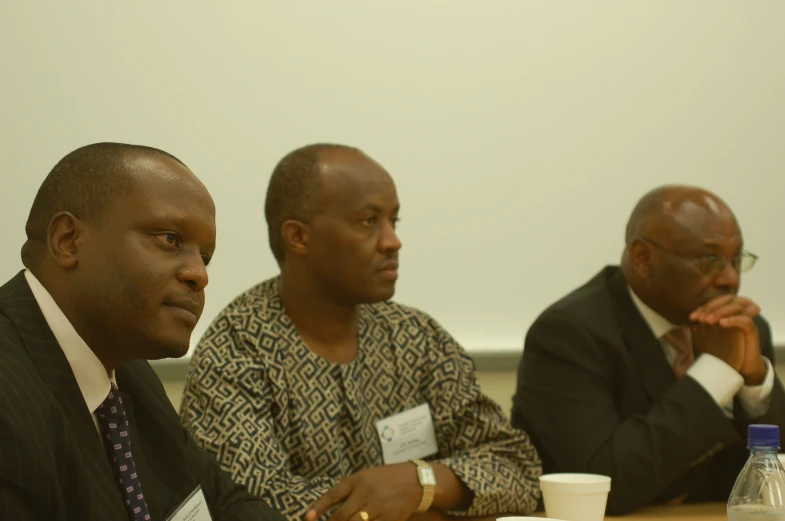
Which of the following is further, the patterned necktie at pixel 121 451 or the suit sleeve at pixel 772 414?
the suit sleeve at pixel 772 414

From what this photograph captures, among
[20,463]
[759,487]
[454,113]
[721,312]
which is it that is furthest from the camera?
[454,113]

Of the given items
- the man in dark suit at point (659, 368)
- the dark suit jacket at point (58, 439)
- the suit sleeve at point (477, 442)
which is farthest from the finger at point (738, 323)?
the dark suit jacket at point (58, 439)

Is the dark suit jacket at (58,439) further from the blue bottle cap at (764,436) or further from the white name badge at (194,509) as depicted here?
the blue bottle cap at (764,436)

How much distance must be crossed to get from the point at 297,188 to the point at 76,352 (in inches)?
48.8

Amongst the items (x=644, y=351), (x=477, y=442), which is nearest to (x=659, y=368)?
(x=644, y=351)

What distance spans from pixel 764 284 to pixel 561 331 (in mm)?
1341

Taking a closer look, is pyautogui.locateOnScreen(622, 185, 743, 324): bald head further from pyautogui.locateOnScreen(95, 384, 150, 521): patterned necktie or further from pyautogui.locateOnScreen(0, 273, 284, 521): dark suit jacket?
pyautogui.locateOnScreen(95, 384, 150, 521): patterned necktie

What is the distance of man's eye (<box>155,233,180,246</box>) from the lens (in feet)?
5.43

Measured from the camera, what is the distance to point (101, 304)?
63.4 inches

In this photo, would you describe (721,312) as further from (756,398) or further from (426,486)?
(426,486)

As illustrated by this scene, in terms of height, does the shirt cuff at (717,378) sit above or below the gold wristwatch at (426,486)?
above

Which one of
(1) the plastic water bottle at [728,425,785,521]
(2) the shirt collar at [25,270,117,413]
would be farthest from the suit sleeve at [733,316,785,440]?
(2) the shirt collar at [25,270,117,413]

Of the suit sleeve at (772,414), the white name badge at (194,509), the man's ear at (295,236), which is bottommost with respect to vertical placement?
the suit sleeve at (772,414)

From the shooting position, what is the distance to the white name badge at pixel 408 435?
2.59 meters
